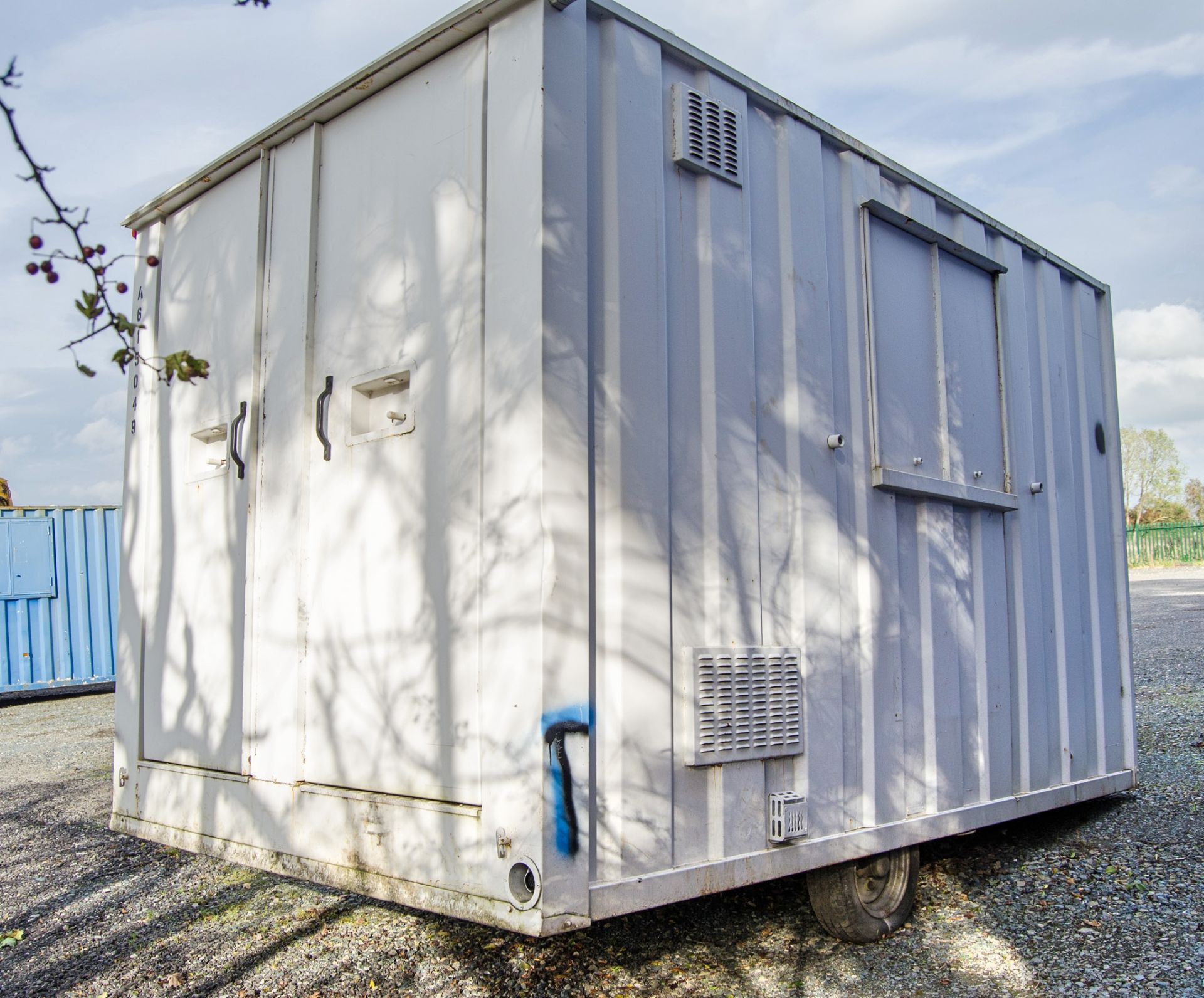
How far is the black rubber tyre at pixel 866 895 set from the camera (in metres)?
3.64

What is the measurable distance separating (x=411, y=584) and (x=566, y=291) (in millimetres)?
951

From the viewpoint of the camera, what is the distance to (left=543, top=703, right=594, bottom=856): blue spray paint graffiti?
8.42 feet

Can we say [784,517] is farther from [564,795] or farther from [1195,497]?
[1195,497]

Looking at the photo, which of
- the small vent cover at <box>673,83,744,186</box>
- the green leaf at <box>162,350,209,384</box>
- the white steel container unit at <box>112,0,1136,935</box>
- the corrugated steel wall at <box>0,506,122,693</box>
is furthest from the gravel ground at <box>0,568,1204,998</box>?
the corrugated steel wall at <box>0,506,122,693</box>

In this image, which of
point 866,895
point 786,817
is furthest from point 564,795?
point 866,895

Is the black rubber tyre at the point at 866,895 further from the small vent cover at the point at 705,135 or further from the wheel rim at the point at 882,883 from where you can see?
the small vent cover at the point at 705,135

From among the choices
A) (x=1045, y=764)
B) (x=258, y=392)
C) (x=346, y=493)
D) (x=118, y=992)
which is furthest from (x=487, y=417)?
(x=1045, y=764)

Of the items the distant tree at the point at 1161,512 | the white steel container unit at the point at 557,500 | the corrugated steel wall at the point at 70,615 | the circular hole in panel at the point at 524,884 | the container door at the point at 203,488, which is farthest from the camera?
the distant tree at the point at 1161,512

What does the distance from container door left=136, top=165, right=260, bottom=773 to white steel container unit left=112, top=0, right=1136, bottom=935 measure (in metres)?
0.02

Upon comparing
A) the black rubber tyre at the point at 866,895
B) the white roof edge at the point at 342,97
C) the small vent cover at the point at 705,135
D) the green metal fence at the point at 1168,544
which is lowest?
the black rubber tyre at the point at 866,895

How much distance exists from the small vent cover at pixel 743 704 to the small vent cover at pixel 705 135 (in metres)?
1.53

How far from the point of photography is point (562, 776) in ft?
8.47

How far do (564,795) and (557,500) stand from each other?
749 millimetres

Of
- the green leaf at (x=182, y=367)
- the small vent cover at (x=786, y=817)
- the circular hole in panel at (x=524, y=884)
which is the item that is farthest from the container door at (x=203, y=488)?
the green leaf at (x=182, y=367)
